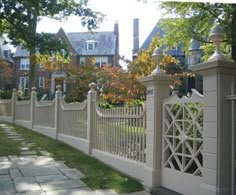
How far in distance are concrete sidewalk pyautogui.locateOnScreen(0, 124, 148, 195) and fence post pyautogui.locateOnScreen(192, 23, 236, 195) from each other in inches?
56.5

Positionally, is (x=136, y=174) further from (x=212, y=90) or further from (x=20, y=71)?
(x=20, y=71)

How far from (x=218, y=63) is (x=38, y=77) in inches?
1446

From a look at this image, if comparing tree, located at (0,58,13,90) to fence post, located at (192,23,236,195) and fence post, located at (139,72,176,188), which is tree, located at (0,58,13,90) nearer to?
fence post, located at (139,72,176,188)

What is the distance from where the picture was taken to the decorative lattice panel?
15.1ft

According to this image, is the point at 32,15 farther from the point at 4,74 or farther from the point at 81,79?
the point at 4,74

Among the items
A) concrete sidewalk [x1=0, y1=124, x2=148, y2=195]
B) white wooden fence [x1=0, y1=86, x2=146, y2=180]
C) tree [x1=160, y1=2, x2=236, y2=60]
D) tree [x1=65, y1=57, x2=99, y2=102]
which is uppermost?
tree [x1=160, y1=2, x2=236, y2=60]

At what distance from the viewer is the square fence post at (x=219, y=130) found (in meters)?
4.05

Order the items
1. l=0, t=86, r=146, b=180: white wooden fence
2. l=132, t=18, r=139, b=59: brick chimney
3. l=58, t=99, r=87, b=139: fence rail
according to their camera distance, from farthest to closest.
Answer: l=132, t=18, r=139, b=59: brick chimney → l=58, t=99, r=87, b=139: fence rail → l=0, t=86, r=146, b=180: white wooden fence

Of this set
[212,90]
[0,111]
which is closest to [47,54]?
[0,111]

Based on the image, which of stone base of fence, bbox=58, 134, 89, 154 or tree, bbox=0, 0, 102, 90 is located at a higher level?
tree, bbox=0, 0, 102, 90

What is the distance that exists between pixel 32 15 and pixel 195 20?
5341 mm

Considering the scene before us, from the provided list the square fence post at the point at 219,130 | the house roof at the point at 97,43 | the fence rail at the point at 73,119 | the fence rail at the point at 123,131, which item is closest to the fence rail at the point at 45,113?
the fence rail at the point at 73,119

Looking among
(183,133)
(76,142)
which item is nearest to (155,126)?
(183,133)

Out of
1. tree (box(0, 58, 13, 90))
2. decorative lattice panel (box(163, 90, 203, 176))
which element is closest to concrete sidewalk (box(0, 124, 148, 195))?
decorative lattice panel (box(163, 90, 203, 176))
